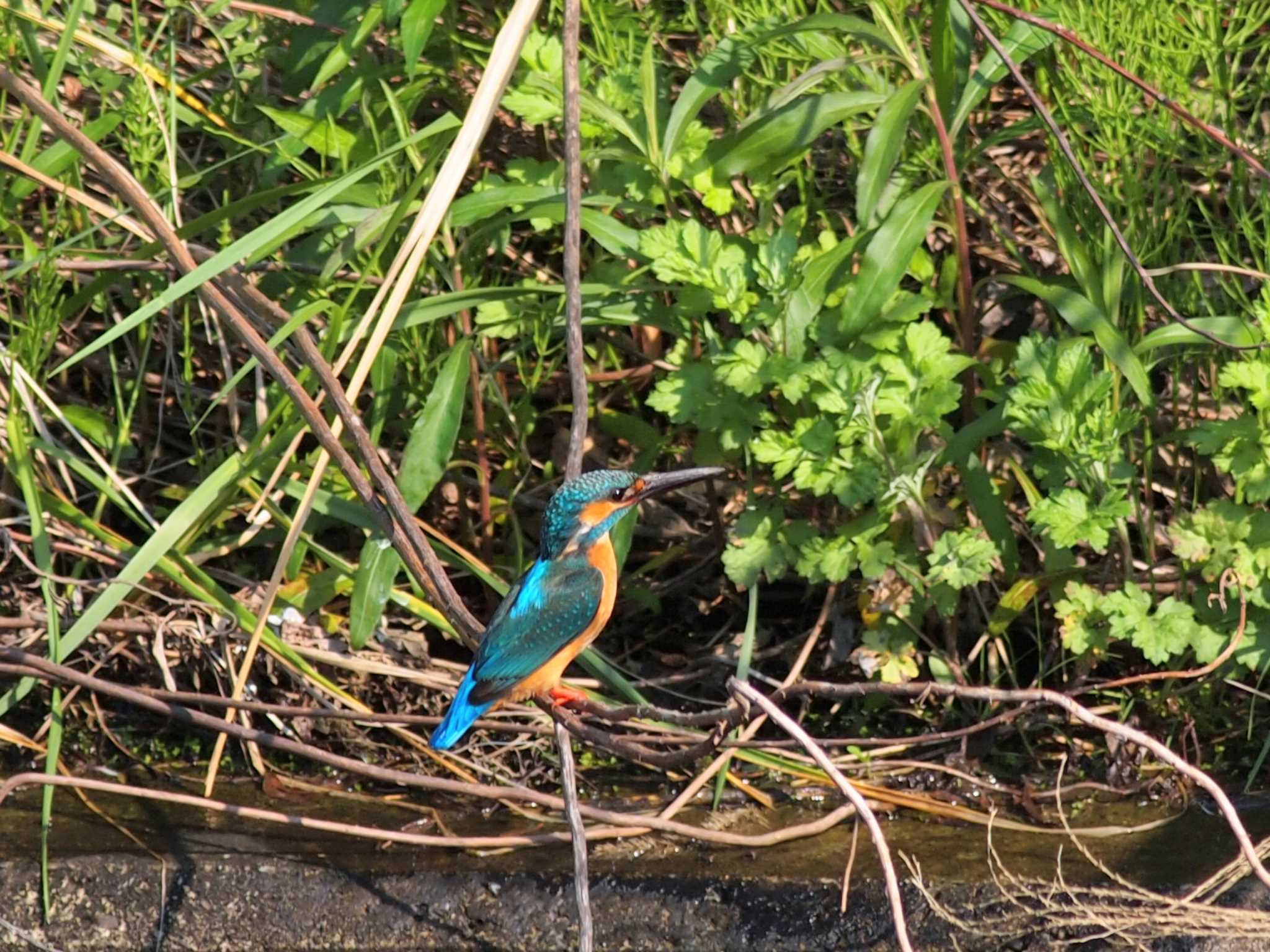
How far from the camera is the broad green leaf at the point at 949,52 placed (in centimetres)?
323

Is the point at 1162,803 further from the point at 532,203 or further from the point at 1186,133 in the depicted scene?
the point at 532,203

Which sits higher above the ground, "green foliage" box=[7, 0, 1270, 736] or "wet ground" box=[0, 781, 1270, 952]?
"green foliage" box=[7, 0, 1270, 736]

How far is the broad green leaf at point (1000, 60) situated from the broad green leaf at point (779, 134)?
181mm

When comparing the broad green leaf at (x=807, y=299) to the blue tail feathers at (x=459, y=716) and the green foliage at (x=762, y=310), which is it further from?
the blue tail feathers at (x=459, y=716)

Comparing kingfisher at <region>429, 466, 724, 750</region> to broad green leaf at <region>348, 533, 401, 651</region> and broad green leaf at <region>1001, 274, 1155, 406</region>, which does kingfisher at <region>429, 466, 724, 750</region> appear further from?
broad green leaf at <region>1001, 274, 1155, 406</region>

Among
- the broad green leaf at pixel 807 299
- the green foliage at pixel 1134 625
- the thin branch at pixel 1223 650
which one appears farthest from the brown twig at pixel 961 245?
the thin branch at pixel 1223 650

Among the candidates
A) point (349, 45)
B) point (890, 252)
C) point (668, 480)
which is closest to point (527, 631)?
point (668, 480)

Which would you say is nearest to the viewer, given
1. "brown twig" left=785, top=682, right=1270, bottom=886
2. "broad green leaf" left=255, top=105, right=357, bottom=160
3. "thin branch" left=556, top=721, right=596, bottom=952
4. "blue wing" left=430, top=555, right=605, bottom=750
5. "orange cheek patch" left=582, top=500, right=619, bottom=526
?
"brown twig" left=785, top=682, right=1270, bottom=886

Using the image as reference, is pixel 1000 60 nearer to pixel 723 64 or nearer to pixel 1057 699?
pixel 723 64

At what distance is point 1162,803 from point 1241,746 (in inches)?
9.9

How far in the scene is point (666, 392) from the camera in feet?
11.2

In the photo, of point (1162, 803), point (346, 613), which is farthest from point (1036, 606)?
point (346, 613)

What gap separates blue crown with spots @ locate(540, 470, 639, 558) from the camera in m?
2.99

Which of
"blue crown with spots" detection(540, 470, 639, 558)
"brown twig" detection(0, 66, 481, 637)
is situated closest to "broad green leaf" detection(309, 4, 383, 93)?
"brown twig" detection(0, 66, 481, 637)
